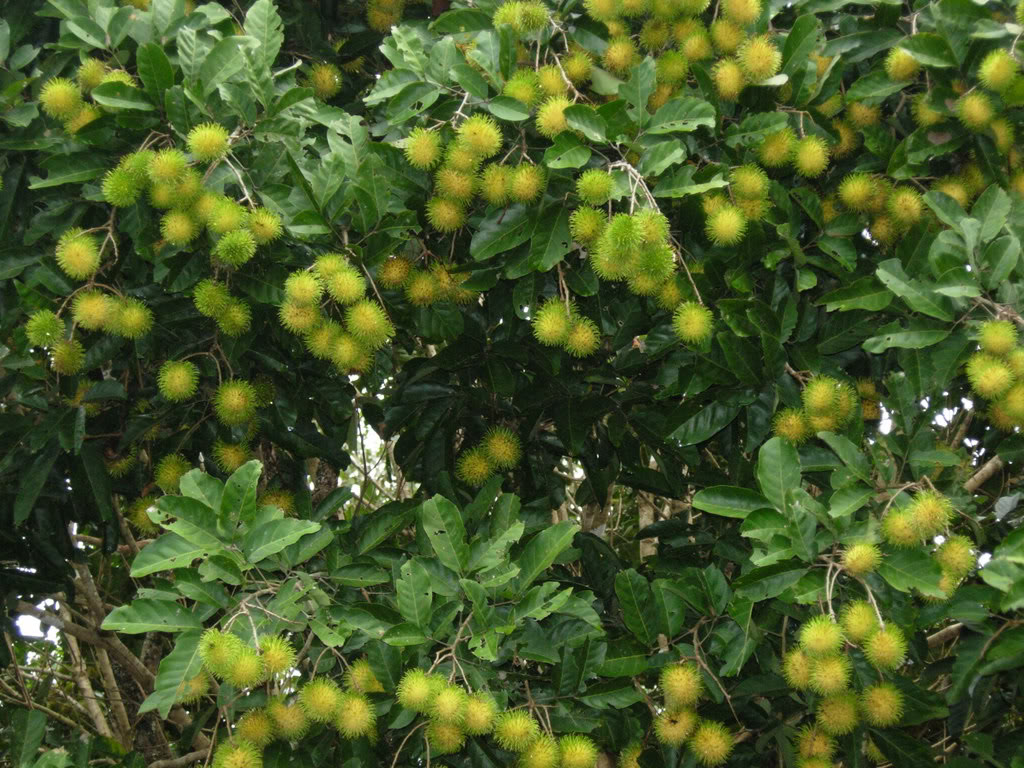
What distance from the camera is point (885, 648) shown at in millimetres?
1729

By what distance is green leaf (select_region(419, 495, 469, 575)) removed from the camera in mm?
1969

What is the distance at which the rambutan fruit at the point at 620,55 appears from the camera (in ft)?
7.39

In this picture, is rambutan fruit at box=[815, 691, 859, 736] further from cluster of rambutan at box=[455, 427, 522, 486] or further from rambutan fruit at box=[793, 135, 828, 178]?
rambutan fruit at box=[793, 135, 828, 178]

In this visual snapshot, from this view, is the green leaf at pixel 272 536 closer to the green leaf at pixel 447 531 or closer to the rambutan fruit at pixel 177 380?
the green leaf at pixel 447 531

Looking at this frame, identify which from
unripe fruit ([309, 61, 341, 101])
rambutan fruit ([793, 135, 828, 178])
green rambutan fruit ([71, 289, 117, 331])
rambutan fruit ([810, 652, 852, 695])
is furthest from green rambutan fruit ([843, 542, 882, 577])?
unripe fruit ([309, 61, 341, 101])

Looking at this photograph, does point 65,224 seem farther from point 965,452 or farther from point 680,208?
point 965,452

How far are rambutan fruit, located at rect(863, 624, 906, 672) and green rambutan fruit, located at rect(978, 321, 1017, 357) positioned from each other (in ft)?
1.45

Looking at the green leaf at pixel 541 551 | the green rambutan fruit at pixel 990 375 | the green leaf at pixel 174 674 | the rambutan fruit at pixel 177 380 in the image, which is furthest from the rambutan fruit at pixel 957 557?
the rambutan fruit at pixel 177 380

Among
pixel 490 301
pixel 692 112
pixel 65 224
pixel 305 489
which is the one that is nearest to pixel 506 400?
pixel 490 301

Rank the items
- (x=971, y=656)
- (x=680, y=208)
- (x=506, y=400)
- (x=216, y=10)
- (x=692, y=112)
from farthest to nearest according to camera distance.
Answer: (x=506, y=400), (x=216, y=10), (x=680, y=208), (x=692, y=112), (x=971, y=656)

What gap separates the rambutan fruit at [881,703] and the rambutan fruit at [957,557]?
0.20 meters

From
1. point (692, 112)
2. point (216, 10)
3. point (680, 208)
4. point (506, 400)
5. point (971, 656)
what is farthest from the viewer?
point (506, 400)

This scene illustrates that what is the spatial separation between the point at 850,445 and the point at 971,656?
14.8 inches

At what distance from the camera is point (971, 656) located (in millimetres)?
1890
